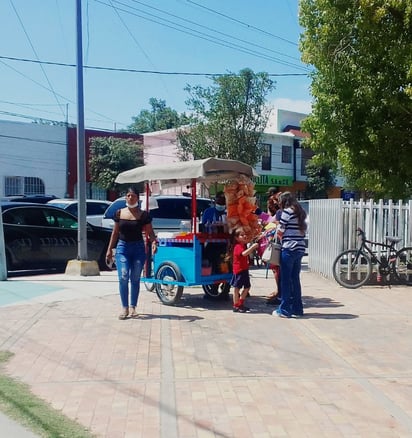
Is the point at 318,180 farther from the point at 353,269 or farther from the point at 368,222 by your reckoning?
the point at 353,269

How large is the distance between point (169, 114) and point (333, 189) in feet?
116

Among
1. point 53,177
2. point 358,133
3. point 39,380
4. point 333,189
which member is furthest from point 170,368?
point 333,189

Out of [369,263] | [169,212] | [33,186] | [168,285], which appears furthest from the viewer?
[33,186]

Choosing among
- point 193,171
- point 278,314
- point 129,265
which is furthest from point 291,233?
point 129,265

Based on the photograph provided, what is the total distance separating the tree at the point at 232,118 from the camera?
2361cm

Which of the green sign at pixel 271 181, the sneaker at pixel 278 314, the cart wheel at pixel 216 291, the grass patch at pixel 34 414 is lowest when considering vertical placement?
the grass patch at pixel 34 414

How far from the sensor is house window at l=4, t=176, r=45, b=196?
109ft

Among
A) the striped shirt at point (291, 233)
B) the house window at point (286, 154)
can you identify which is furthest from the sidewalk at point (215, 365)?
the house window at point (286, 154)

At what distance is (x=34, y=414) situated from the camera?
4.59m

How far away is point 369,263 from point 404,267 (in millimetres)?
993

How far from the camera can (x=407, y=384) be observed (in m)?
5.38

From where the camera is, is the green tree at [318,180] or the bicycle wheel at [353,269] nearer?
the bicycle wheel at [353,269]

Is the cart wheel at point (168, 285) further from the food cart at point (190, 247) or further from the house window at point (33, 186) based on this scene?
the house window at point (33, 186)

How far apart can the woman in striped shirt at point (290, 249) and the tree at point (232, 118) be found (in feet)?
52.3
